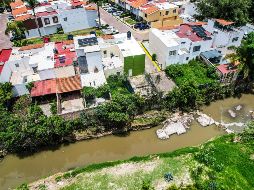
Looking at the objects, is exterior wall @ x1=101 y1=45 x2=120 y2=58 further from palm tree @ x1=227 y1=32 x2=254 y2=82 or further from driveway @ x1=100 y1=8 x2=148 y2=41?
palm tree @ x1=227 y1=32 x2=254 y2=82


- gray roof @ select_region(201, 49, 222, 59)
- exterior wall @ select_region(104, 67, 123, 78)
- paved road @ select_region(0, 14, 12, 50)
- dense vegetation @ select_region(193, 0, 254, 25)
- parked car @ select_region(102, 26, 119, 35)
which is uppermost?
dense vegetation @ select_region(193, 0, 254, 25)

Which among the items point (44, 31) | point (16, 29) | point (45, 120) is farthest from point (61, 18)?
point (45, 120)

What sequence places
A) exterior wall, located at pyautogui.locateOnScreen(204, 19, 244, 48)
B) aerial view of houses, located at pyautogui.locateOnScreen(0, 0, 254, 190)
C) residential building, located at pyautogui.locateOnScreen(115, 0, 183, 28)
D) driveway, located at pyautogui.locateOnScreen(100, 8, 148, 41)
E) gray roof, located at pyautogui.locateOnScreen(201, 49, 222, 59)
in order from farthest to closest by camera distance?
residential building, located at pyautogui.locateOnScreen(115, 0, 183, 28) → driveway, located at pyautogui.locateOnScreen(100, 8, 148, 41) → exterior wall, located at pyautogui.locateOnScreen(204, 19, 244, 48) → gray roof, located at pyautogui.locateOnScreen(201, 49, 222, 59) → aerial view of houses, located at pyautogui.locateOnScreen(0, 0, 254, 190)

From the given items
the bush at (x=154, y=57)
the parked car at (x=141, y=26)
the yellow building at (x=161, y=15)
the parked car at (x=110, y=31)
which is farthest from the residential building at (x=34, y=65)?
the yellow building at (x=161, y=15)

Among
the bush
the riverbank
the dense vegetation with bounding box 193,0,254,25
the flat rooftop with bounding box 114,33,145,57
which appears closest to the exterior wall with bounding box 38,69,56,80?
the flat rooftop with bounding box 114,33,145,57

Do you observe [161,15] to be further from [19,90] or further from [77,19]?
[19,90]

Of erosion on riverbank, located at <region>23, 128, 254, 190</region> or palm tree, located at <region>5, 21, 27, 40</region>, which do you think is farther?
palm tree, located at <region>5, 21, 27, 40</region>

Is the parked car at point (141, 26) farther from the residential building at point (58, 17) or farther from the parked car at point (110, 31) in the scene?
the residential building at point (58, 17)
